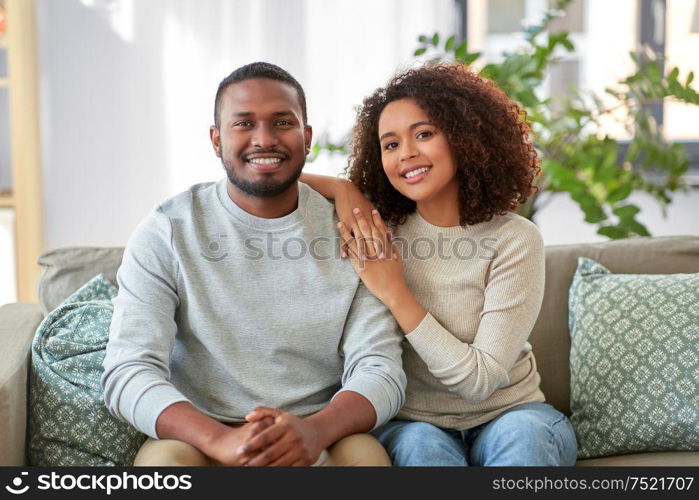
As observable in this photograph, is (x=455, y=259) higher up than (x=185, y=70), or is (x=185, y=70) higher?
(x=185, y=70)

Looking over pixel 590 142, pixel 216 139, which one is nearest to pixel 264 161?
pixel 216 139

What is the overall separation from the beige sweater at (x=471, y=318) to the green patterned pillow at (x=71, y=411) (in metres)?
0.53

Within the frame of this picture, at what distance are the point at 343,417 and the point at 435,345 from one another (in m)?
0.22

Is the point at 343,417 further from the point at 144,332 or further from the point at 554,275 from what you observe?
the point at 554,275

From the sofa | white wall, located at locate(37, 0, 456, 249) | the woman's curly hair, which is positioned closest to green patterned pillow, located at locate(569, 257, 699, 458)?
the sofa

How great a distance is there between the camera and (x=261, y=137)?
5.09 feet

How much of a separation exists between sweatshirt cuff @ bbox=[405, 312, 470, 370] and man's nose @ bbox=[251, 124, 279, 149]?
0.42 m

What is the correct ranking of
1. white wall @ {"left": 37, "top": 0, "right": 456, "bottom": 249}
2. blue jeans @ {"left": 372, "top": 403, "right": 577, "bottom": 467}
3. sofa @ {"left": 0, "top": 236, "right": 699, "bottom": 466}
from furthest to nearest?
white wall @ {"left": 37, "top": 0, "right": 456, "bottom": 249} → sofa @ {"left": 0, "top": 236, "right": 699, "bottom": 466} → blue jeans @ {"left": 372, "top": 403, "right": 577, "bottom": 467}

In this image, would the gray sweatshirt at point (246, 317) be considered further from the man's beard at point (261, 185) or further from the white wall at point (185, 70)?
the white wall at point (185, 70)

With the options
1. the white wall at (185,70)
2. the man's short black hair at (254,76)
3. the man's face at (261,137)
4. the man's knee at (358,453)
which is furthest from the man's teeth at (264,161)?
the white wall at (185,70)

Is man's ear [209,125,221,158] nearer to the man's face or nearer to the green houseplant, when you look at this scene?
the man's face

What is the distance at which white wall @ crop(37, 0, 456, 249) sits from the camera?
3.40 metres

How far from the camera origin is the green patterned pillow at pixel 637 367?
167 cm
